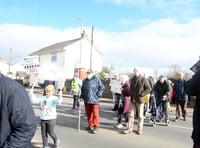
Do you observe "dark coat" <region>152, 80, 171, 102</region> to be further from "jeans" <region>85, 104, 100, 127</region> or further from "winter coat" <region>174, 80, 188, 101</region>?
"jeans" <region>85, 104, 100, 127</region>

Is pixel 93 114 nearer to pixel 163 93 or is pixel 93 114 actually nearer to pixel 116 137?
pixel 116 137

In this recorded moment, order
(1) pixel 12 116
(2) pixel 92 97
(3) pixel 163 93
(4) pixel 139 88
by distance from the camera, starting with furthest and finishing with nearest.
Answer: (3) pixel 163 93 → (2) pixel 92 97 → (4) pixel 139 88 → (1) pixel 12 116

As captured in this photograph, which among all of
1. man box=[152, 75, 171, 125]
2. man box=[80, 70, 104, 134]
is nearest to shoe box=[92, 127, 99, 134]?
man box=[80, 70, 104, 134]

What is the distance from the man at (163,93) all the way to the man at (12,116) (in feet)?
32.7

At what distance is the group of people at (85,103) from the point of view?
309 cm

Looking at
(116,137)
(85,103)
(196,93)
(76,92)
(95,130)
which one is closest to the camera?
(196,93)

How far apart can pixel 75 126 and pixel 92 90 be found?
1615mm

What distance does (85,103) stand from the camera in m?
11.1

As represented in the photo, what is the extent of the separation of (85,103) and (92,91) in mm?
466

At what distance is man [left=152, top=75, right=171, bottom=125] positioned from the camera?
12711 millimetres

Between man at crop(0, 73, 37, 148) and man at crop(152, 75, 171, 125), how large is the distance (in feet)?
32.7

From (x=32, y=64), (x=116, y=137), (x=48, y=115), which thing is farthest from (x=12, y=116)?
(x=32, y=64)

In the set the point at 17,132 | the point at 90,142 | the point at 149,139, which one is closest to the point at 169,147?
the point at 149,139

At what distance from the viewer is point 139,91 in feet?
34.6
